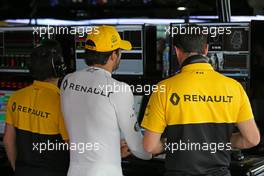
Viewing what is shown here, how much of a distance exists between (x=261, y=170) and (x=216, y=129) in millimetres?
781

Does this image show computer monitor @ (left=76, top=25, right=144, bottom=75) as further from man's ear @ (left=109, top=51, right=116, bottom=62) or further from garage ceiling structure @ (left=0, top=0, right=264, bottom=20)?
garage ceiling structure @ (left=0, top=0, right=264, bottom=20)

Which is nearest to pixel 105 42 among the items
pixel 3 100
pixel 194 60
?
pixel 194 60

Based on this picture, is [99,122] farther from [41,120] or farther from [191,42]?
[191,42]

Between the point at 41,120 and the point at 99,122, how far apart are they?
40 centimetres

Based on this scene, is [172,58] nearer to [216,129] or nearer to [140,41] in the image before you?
[140,41]

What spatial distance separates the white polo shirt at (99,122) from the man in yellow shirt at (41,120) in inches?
7.7

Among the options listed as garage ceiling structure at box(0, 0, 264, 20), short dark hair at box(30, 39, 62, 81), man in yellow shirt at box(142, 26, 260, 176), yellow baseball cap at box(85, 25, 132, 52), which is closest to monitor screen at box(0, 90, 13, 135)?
short dark hair at box(30, 39, 62, 81)

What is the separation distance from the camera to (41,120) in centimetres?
270

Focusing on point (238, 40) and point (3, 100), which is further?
point (3, 100)

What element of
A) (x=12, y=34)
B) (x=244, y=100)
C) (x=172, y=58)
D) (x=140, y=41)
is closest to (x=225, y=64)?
(x=172, y=58)

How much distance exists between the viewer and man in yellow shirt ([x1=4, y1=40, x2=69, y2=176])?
2703 millimetres

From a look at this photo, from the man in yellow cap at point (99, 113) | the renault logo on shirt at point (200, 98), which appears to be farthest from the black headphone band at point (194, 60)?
the man in yellow cap at point (99, 113)

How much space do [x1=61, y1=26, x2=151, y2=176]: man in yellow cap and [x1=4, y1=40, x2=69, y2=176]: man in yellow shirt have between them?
0.60 feet

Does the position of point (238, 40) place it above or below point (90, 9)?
below
